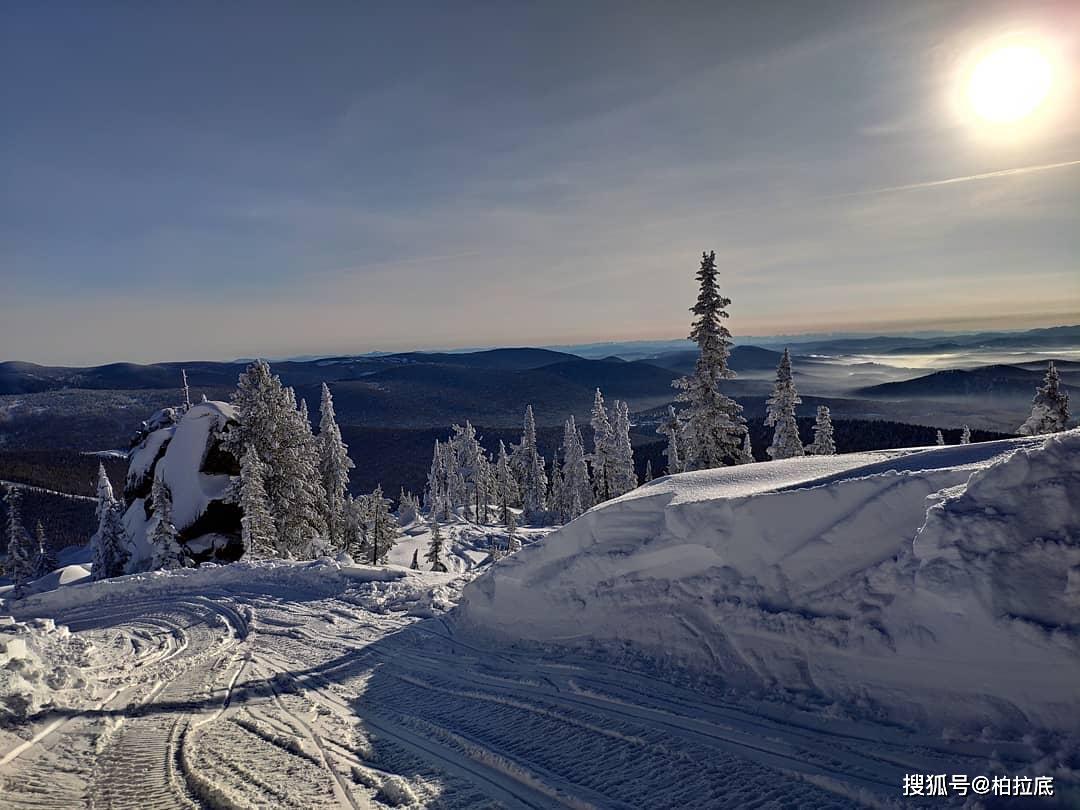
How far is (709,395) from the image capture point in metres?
23.8

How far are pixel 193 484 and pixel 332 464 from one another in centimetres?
940

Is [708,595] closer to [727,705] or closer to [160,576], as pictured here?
[727,705]

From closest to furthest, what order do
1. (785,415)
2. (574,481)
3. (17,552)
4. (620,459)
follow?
1. (785,415)
2. (17,552)
3. (620,459)
4. (574,481)

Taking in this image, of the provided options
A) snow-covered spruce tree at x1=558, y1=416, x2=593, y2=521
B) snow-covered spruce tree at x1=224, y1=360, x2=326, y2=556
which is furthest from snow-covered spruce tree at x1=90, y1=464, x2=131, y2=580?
snow-covered spruce tree at x1=558, y1=416, x2=593, y2=521

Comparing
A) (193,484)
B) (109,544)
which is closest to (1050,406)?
(193,484)

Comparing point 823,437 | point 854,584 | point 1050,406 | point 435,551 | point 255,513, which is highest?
point 854,584

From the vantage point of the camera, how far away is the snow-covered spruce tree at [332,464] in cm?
3434

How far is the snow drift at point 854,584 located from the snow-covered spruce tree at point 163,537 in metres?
22.2

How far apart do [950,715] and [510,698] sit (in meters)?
4.94

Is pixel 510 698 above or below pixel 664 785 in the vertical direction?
below

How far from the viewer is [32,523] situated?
103m

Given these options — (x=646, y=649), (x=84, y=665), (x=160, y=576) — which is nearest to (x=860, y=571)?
(x=646, y=649)

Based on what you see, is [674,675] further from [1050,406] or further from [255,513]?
[1050,406]

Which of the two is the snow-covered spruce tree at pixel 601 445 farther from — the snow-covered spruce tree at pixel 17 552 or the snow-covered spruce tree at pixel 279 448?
the snow-covered spruce tree at pixel 17 552
